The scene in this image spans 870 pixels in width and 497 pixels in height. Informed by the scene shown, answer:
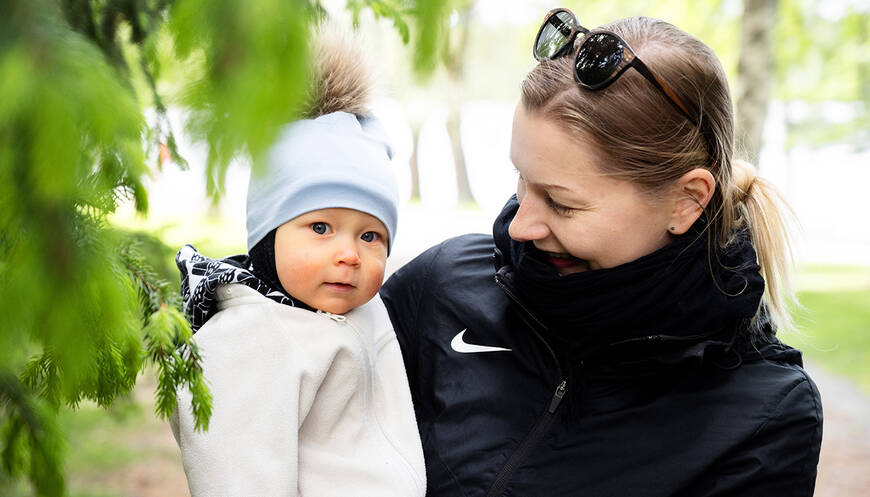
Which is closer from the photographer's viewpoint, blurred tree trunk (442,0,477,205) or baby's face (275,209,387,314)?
baby's face (275,209,387,314)

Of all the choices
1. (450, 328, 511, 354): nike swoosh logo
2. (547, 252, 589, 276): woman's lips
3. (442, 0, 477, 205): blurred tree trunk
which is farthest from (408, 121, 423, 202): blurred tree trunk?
(547, 252, 589, 276): woman's lips

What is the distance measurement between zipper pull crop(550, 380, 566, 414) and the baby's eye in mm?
709

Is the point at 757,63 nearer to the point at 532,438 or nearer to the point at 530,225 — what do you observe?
the point at 530,225

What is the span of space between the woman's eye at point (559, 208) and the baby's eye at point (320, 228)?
0.55 m

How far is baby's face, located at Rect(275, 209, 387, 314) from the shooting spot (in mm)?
1960

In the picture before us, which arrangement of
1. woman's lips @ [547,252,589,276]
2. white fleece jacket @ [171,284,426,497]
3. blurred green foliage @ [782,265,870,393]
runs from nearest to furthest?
1. white fleece jacket @ [171,284,426,497]
2. woman's lips @ [547,252,589,276]
3. blurred green foliage @ [782,265,870,393]

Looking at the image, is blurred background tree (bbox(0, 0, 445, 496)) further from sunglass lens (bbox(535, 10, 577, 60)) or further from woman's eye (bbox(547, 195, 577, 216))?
sunglass lens (bbox(535, 10, 577, 60))

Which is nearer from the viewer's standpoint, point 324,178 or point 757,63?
point 324,178

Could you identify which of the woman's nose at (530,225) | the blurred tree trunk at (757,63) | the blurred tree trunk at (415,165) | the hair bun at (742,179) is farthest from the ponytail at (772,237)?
the blurred tree trunk at (415,165)

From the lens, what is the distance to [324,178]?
1.94m

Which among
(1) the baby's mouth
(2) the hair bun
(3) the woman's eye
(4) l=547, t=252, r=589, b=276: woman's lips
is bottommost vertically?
(1) the baby's mouth

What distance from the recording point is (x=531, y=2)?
18.4m

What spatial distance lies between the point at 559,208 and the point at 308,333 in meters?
0.69

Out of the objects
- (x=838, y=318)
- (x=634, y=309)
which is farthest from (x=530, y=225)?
(x=838, y=318)
